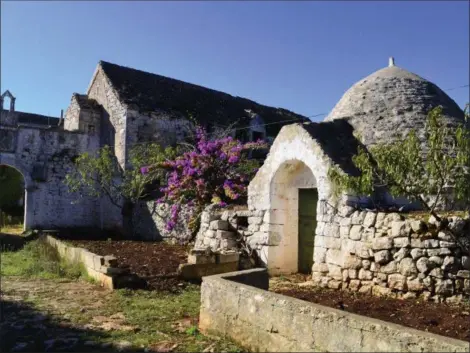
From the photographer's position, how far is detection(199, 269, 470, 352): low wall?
329 cm

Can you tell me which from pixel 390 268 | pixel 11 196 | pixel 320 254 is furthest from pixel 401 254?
pixel 11 196

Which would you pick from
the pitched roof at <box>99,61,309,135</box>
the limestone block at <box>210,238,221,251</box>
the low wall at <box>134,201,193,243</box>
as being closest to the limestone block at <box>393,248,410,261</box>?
the limestone block at <box>210,238,221,251</box>

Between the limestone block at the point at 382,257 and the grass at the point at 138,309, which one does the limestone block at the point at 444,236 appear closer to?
the limestone block at the point at 382,257

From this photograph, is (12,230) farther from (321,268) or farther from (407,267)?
(407,267)

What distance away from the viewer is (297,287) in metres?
7.59

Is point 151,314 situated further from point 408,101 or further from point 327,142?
point 408,101

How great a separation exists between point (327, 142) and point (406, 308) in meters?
3.89

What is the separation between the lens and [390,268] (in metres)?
6.75

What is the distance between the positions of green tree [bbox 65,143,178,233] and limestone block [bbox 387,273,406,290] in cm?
948

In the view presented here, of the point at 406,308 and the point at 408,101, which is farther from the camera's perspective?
the point at 408,101

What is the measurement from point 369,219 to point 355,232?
0.38 metres

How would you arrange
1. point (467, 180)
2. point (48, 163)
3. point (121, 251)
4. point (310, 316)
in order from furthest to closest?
point (48, 163)
point (121, 251)
point (467, 180)
point (310, 316)

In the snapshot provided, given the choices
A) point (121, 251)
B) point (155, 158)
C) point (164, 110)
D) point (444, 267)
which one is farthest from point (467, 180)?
point (164, 110)

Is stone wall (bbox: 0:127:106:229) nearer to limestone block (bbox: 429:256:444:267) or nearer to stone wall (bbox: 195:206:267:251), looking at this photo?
stone wall (bbox: 195:206:267:251)
